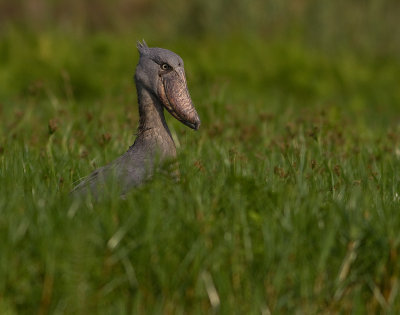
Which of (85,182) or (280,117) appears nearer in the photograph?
(85,182)

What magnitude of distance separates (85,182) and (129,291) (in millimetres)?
1028

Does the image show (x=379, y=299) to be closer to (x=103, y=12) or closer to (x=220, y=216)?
(x=220, y=216)

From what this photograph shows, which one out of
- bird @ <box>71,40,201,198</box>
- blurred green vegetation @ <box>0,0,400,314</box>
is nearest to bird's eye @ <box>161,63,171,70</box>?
bird @ <box>71,40,201,198</box>

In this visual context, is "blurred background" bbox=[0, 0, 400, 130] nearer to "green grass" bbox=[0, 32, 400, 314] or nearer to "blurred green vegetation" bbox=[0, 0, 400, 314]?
"blurred green vegetation" bbox=[0, 0, 400, 314]

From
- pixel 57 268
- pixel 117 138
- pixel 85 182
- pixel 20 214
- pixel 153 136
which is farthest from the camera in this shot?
pixel 117 138

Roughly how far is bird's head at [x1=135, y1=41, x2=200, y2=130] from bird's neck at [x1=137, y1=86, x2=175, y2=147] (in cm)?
5

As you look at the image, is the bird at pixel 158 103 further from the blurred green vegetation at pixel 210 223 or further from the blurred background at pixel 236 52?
the blurred background at pixel 236 52

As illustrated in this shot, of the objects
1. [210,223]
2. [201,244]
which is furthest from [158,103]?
[201,244]

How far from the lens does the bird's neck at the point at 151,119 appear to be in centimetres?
431

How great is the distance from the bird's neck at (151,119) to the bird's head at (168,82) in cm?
5

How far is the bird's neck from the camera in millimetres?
4312

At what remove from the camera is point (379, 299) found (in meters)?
3.07

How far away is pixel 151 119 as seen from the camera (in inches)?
171

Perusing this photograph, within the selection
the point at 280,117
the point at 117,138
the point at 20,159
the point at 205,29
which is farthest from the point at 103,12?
the point at 20,159
